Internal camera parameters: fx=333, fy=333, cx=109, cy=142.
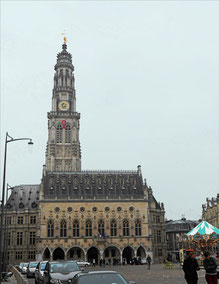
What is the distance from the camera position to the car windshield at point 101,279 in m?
9.19

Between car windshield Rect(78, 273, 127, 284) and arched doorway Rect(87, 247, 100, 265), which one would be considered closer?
car windshield Rect(78, 273, 127, 284)

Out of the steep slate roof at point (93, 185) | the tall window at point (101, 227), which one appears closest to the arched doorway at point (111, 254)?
the tall window at point (101, 227)

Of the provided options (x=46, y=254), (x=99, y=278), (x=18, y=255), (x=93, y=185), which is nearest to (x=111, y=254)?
(x=46, y=254)

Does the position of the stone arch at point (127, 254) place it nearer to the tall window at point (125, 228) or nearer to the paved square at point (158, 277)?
the tall window at point (125, 228)

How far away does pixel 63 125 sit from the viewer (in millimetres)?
85625

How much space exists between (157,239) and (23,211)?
1138 inches

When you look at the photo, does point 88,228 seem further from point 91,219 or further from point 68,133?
point 68,133

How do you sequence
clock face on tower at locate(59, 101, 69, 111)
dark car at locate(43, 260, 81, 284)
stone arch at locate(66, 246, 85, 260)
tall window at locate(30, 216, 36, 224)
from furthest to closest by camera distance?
clock face on tower at locate(59, 101, 69, 111) < tall window at locate(30, 216, 36, 224) < stone arch at locate(66, 246, 85, 260) < dark car at locate(43, 260, 81, 284)

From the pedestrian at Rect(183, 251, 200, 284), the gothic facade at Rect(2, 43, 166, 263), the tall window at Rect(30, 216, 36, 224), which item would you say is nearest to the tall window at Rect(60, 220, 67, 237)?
the gothic facade at Rect(2, 43, 166, 263)

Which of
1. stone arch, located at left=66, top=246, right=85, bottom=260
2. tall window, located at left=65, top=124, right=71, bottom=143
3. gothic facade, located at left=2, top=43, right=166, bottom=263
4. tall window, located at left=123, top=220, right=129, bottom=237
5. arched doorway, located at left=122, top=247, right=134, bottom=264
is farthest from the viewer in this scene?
tall window, located at left=65, top=124, right=71, bottom=143

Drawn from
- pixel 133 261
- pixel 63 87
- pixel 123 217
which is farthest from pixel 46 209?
pixel 63 87

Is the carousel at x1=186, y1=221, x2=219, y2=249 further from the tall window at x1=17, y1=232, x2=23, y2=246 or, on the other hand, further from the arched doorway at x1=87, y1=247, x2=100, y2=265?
the tall window at x1=17, y1=232, x2=23, y2=246

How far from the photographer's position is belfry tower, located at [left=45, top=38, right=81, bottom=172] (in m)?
82.0

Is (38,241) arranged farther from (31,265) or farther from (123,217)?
(31,265)
